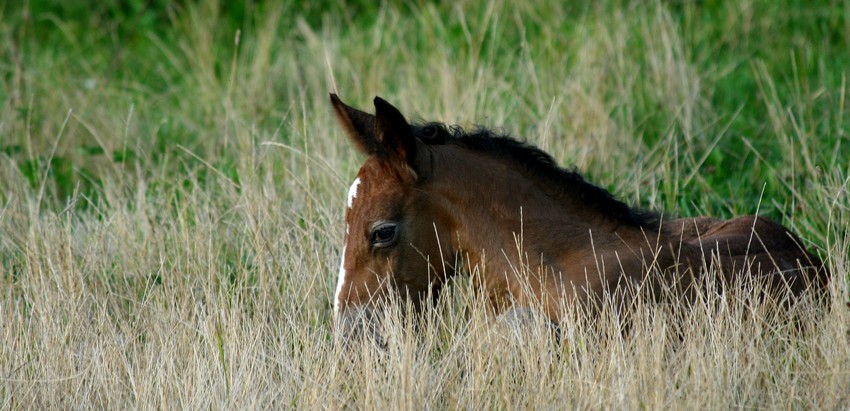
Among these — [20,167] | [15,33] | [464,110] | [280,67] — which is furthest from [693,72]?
[15,33]

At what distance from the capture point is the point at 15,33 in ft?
34.9

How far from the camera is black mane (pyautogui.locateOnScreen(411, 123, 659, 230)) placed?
438 cm

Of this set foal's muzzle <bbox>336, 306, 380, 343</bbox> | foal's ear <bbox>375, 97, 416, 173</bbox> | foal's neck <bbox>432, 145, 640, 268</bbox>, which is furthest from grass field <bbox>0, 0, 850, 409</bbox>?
foal's ear <bbox>375, 97, 416, 173</bbox>

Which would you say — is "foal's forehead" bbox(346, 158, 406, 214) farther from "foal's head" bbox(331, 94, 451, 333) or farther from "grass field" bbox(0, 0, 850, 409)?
"grass field" bbox(0, 0, 850, 409)

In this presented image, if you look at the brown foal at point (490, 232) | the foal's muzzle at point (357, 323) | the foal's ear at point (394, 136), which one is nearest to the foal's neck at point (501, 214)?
the brown foal at point (490, 232)

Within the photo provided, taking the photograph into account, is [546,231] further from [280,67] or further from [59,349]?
[280,67]

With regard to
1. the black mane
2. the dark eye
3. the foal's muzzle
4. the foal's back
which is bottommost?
the foal's muzzle

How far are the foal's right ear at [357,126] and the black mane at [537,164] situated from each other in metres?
0.20

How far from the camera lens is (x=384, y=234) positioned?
13.8 feet

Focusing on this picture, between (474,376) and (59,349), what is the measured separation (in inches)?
70.6

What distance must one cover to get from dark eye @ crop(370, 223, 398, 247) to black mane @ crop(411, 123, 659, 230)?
427 mm

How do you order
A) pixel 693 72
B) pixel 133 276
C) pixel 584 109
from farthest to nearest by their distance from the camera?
pixel 693 72 < pixel 584 109 < pixel 133 276

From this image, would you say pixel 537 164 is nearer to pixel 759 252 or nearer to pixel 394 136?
pixel 394 136

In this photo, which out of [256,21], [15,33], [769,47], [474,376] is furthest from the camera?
[15,33]
